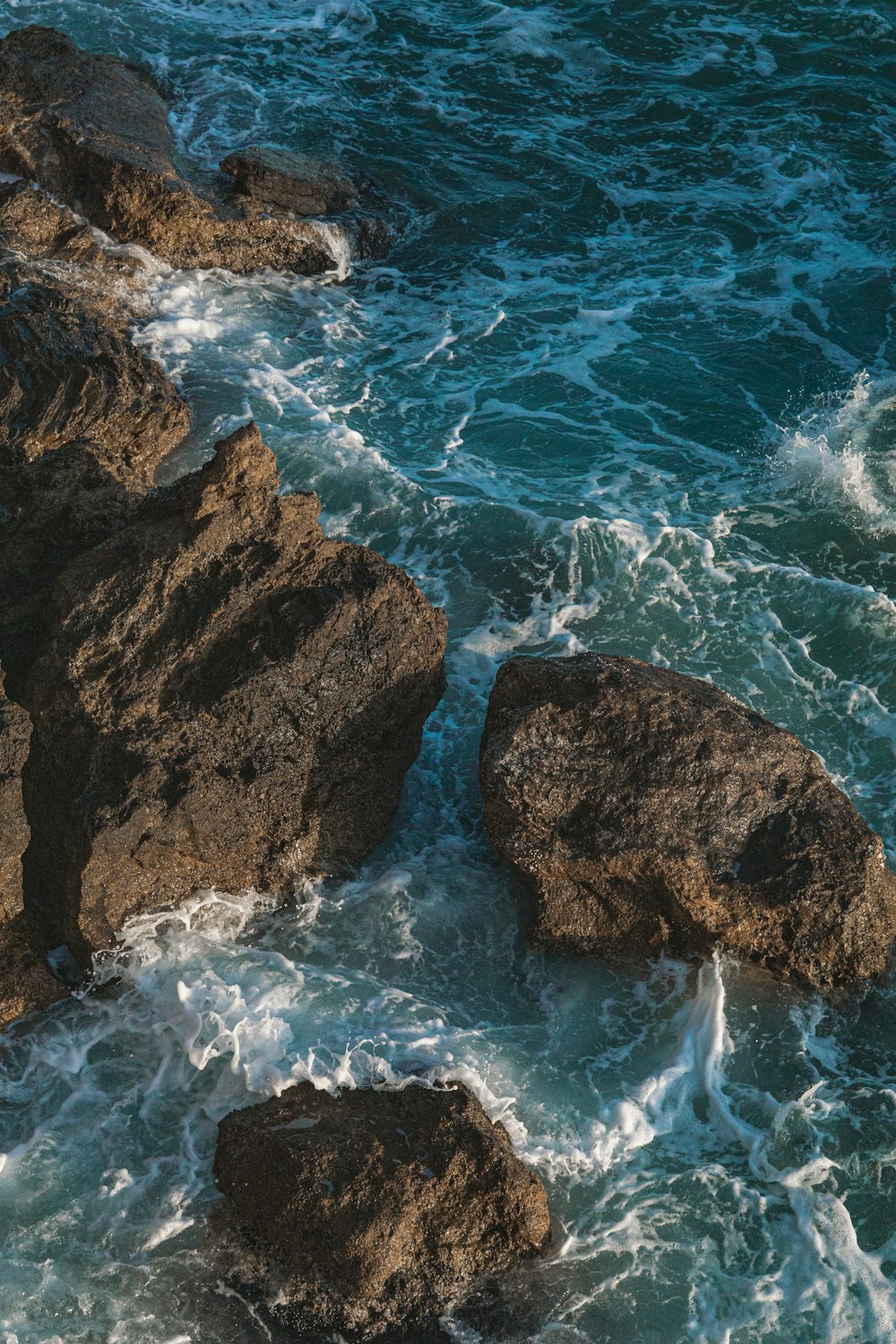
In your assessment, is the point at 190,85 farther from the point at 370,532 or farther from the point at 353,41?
the point at 370,532

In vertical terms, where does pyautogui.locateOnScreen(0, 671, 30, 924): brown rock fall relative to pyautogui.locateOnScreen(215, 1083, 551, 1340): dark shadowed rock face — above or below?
above

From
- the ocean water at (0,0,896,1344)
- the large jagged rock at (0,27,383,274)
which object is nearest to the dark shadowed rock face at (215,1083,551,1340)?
the ocean water at (0,0,896,1344)

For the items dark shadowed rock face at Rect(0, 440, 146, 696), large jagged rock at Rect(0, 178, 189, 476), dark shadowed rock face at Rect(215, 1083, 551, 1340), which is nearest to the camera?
dark shadowed rock face at Rect(215, 1083, 551, 1340)

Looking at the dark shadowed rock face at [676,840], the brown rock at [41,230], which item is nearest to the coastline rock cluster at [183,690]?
the dark shadowed rock face at [676,840]

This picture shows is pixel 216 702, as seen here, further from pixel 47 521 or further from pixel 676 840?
pixel 676 840

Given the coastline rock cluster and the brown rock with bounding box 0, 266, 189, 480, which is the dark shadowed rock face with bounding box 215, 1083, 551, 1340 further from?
the brown rock with bounding box 0, 266, 189, 480

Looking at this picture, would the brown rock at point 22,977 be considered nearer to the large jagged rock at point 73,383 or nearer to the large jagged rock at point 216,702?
the large jagged rock at point 216,702
